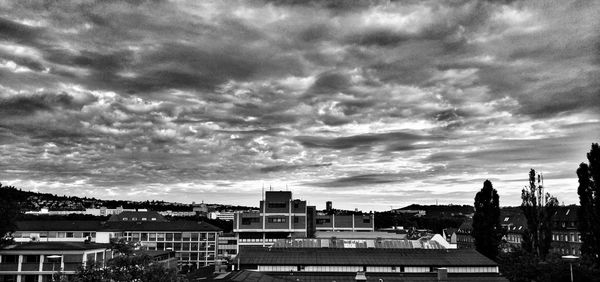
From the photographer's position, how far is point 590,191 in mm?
82750

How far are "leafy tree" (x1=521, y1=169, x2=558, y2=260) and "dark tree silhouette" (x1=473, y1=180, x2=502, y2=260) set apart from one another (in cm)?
554

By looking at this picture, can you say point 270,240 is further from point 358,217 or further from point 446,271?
point 446,271

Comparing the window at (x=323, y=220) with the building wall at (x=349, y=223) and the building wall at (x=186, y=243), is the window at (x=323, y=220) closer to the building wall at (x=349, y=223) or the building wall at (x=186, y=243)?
the building wall at (x=349, y=223)

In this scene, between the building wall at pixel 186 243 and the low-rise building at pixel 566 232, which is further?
the building wall at pixel 186 243

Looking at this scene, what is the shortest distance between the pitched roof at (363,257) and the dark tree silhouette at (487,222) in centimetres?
1179

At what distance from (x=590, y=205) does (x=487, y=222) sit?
70.0ft

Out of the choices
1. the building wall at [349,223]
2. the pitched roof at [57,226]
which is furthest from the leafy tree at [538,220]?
the pitched roof at [57,226]

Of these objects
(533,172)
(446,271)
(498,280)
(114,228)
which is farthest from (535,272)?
(114,228)

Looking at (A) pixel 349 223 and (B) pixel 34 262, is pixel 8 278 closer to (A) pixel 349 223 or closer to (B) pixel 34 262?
(B) pixel 34 262

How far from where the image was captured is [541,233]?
97125 mm

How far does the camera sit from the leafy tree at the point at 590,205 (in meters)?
76.6

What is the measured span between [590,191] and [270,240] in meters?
88.9

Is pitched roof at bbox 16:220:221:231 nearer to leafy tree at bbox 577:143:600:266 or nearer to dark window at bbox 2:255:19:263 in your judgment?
dark window at bbox 2:255:19:263

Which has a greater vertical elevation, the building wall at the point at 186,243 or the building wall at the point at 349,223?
the building wall at the point at 349,223
